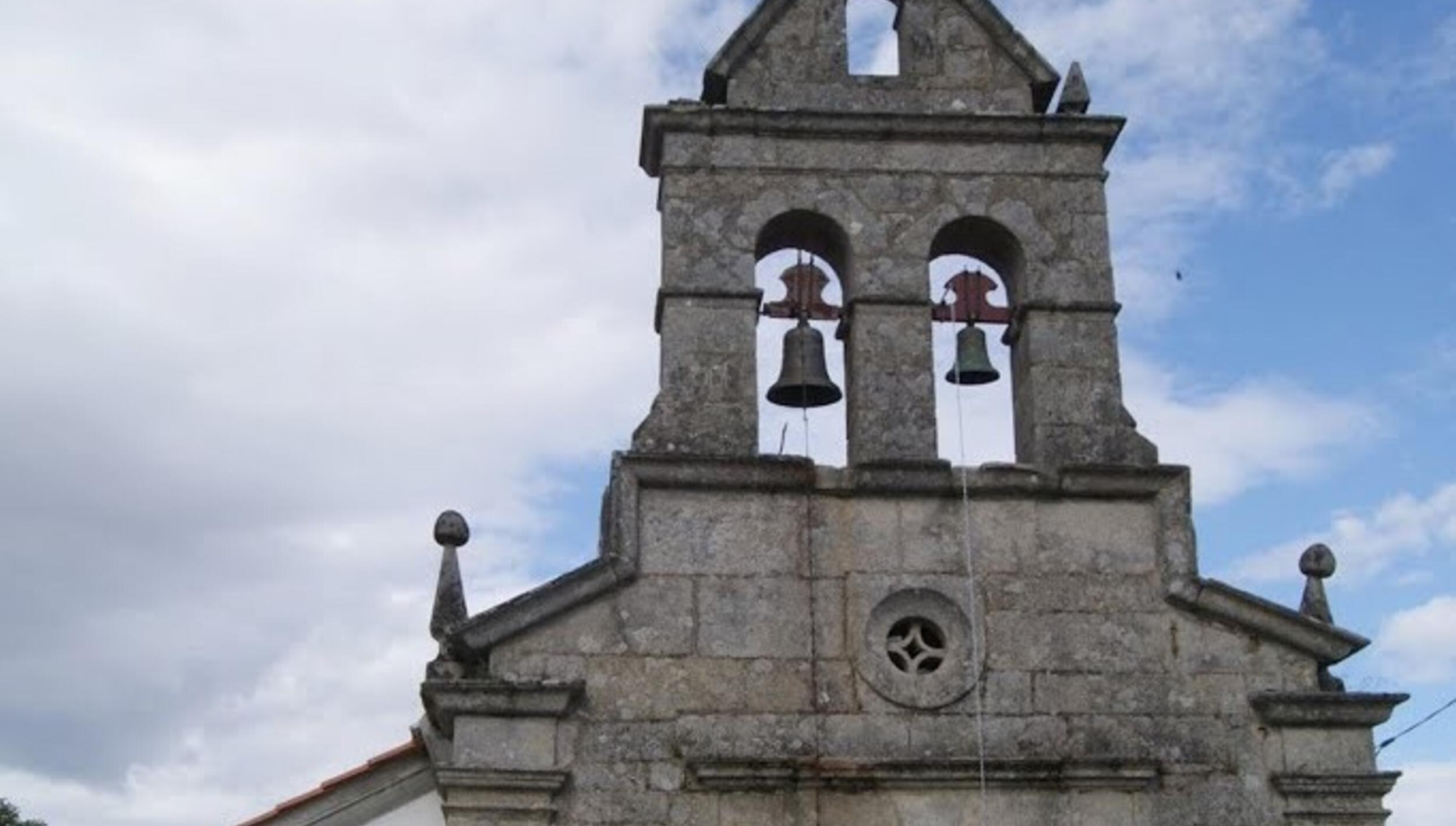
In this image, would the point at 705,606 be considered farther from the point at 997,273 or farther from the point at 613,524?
the point at 997,273

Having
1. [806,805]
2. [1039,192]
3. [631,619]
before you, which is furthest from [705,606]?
[1039,192]

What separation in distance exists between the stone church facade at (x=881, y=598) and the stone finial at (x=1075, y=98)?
0.17 meters

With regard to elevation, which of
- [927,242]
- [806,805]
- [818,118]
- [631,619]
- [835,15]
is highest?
[835,15]

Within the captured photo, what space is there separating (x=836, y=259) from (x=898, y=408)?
1025 mm

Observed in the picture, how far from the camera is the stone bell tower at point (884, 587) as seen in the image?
918 centimetres

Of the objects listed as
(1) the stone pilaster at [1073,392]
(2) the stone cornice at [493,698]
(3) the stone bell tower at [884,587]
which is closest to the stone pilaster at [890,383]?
(3) the stone bell tower at [884,587]

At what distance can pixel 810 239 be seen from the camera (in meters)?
10.5

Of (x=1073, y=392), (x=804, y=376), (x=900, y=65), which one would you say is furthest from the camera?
(x=900, y=65)

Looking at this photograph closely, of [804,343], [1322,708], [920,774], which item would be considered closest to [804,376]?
[804,343]

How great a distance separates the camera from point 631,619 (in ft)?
30.9

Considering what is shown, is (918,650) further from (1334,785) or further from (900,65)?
(900,65)

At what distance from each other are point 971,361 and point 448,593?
10.1ft

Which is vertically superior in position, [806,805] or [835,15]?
[835,15]

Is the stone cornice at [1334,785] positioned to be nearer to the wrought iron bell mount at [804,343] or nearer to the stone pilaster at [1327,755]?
the stone pilaster at [1327,755]
